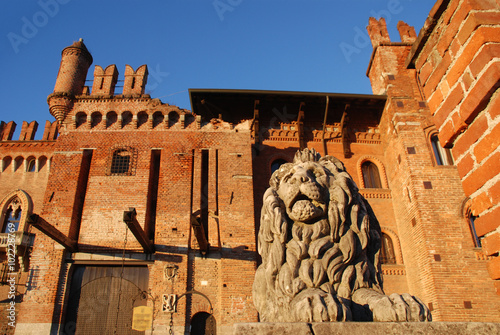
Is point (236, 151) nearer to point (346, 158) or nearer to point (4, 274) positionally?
point (346, 158)

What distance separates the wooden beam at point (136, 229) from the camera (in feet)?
29.7

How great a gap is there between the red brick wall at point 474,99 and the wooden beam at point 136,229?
8066mm

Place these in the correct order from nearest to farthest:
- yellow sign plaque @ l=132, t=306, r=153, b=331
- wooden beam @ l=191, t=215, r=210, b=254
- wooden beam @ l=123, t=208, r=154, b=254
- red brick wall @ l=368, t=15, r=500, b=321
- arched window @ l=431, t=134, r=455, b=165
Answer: wooden beam @ l=123, t=208, r=154, b=254 < wooden beam @ l=191, t=215, r=210, b=254 < yellow sign plaque @ l=132, t=306, r=153, b=331 < red brick wall @ l=368, t=15, r=500, b=321 < arched window @ l=431, t=134, r=455, b=165

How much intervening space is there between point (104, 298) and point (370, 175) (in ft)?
35.4

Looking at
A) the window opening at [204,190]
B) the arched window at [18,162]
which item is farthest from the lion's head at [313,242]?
the arched window at [18,162]

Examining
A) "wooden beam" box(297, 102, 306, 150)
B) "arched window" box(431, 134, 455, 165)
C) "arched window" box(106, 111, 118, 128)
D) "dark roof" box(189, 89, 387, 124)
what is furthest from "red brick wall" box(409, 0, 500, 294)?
"arched window" box(106, 111, 118, 128)

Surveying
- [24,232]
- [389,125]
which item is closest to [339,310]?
[389,125]

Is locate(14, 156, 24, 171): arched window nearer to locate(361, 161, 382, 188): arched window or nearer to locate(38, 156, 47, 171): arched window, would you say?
locate(38, 156, 47, 171): arched window

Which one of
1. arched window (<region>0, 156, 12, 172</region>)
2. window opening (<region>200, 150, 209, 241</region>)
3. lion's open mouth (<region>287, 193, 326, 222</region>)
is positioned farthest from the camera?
arched window (<region>0, 156, 12, 172</region>)

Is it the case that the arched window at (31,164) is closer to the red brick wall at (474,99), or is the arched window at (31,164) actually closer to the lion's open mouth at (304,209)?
the lion's open mouth at (304,209)

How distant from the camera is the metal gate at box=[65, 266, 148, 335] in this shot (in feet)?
35.1

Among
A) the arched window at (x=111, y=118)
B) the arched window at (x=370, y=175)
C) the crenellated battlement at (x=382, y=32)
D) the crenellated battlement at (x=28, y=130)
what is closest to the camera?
the arched window at (x=111, y=118)

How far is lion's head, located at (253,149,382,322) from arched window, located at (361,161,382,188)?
470 inches

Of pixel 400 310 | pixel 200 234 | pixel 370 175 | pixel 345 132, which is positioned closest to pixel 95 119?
pixel 200 234
